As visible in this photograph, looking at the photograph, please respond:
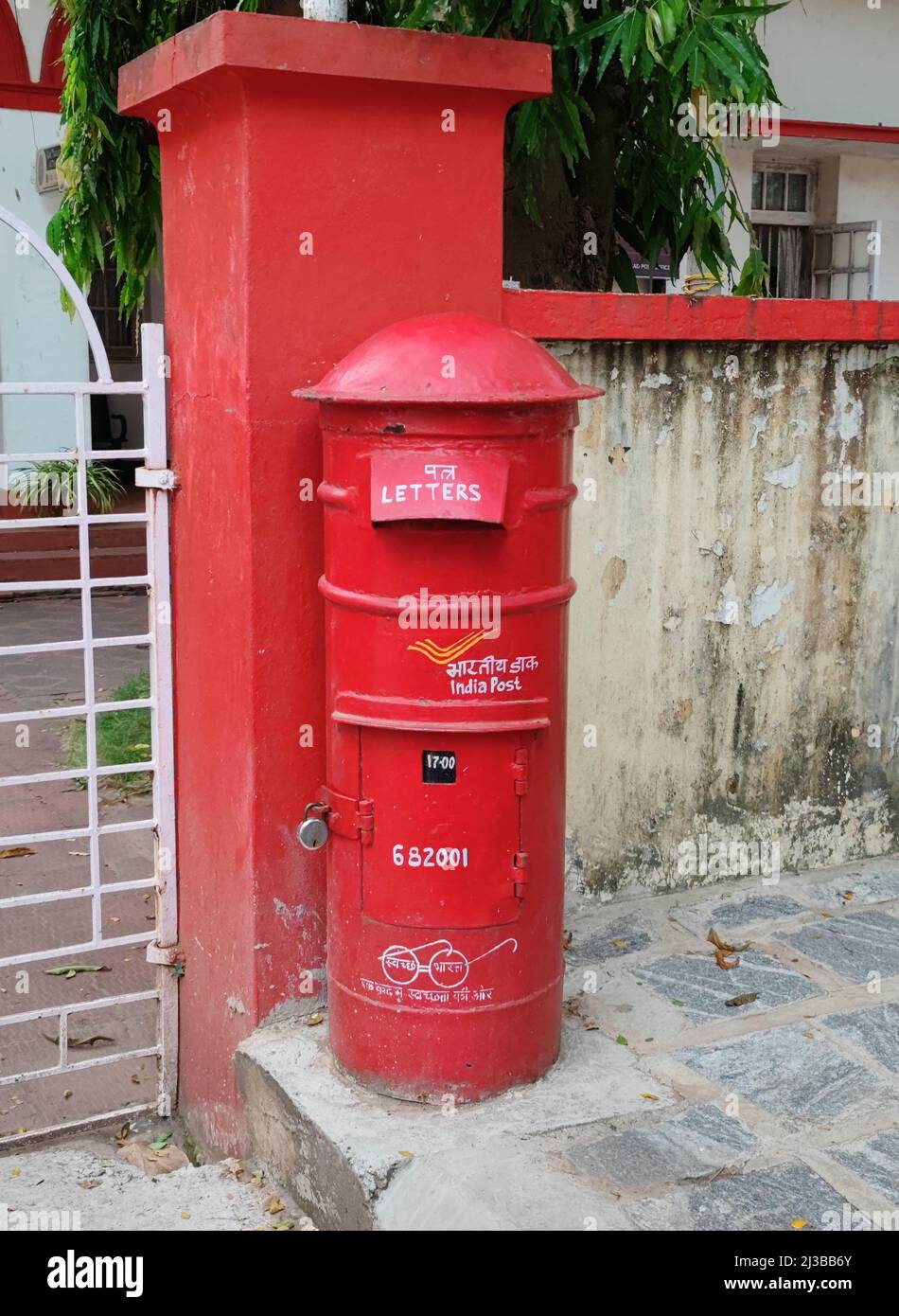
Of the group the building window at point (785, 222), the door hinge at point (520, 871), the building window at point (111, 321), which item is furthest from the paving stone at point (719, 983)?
the building window at point (111, 321)

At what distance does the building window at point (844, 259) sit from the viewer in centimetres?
1270

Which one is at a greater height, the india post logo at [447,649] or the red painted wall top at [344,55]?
the red painted wall top at [344,55]

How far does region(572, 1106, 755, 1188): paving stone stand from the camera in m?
3.26

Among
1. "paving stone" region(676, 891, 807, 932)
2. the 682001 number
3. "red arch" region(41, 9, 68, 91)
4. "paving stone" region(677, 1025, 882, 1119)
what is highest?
"red arch" region(41, 9, 68, 91)

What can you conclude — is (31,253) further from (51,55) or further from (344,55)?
(344,55)

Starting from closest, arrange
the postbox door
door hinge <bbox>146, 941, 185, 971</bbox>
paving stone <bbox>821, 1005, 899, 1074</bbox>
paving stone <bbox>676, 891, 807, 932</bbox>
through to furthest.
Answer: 1. the postbox door
2. paving stone <bbox>821, 1005, 899, 1074</bbox>
3. door hinge <bbox>146, 941, 185, 971</bbox>
4. paving stone <bbox>676, 891, 807, 932</bbox>

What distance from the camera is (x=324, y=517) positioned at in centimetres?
359

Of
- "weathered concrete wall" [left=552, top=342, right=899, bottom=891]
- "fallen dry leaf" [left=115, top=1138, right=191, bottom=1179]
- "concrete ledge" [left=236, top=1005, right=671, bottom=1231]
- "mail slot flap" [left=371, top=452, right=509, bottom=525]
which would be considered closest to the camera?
"concrete ledge" [left=236, top=1005, right=671, bottom=1231]

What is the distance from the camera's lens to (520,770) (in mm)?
3434

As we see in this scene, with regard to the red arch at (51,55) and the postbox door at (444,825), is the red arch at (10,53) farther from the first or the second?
the postbox door at (444,825)

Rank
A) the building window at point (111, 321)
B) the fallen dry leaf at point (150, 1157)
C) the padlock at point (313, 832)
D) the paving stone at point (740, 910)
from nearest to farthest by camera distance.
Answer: the padlock at point (313, 832) → the fallen dry leaf at point (150, 1157) → the paving stone at point (740, 910) → the building window at point (111, 321)

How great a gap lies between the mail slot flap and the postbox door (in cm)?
53

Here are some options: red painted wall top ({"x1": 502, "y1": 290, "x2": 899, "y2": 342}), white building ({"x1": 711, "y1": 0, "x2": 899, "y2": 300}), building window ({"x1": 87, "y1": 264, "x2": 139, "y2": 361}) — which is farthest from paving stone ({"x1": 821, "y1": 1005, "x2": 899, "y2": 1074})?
building window ({"x1": 87, "y1": 264, "x2": 139, "y2": 361})

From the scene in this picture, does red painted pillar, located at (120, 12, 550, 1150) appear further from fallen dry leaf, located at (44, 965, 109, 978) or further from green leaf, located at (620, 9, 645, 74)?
fallen dry leaf, located at (44, 965, 109, 978)
